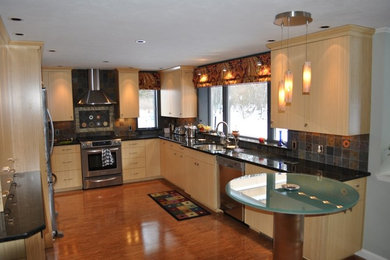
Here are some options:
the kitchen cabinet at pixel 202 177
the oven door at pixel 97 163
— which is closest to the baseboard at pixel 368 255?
the kitchen cabinet at pixel 202 177

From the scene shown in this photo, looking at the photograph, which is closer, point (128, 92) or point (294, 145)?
point (294, 145)

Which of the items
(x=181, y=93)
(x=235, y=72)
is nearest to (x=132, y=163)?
(x=181, y=93)

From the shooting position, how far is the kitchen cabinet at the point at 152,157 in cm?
659

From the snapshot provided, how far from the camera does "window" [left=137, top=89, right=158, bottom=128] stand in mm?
7223

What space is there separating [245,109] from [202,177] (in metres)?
1.41

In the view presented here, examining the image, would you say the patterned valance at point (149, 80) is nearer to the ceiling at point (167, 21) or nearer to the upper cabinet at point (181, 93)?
the upper cabinet at point (181, 93)

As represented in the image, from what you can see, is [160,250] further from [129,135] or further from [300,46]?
[129,135]

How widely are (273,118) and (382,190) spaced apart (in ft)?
4.77

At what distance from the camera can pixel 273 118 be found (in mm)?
3949

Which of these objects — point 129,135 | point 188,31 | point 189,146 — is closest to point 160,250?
point 189,146

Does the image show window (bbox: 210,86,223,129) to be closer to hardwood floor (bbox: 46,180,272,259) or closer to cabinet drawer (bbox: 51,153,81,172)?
hardwood floor (bbox: 46,180,272,259)

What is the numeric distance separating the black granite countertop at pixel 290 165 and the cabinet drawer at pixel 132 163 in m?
2.53

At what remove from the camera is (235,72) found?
5.06 m

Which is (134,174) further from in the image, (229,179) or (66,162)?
(229,179)
